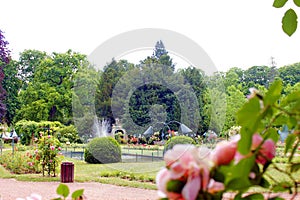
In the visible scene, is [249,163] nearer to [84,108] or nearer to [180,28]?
[180,28]

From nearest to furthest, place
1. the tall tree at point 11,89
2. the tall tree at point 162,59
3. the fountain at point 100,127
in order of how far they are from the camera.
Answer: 1. the fountain at point 100,127
2. the tall tree at point 162,59
3. the tall tree at point 11,89

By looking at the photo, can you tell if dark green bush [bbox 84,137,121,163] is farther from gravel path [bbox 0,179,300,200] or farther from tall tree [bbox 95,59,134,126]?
tall tree [bbox 95,59,134,126]

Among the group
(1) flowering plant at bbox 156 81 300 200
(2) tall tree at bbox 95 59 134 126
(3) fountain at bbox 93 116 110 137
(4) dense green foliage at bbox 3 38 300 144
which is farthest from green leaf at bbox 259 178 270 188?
(2) tall tree at bbox 95 59 134 126

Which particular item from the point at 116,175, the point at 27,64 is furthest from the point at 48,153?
the point at 27,64

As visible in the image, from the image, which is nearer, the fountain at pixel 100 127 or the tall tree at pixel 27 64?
Result: the fountain at pixel 100 127

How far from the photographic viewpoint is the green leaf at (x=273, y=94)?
0.78 ft

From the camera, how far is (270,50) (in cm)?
2583

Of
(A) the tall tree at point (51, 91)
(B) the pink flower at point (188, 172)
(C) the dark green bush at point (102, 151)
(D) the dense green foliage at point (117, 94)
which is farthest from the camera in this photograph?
(A) the tall tree at point (51, 91)

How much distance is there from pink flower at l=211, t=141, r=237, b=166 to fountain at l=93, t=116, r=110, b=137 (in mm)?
18102

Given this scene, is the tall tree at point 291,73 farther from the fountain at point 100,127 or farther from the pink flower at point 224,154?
the pink flower at point 224,154

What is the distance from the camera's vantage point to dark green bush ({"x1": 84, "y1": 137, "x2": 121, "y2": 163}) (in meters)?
9.75

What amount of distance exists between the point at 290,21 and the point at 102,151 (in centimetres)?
957

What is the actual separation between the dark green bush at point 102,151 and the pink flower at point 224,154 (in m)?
9.65

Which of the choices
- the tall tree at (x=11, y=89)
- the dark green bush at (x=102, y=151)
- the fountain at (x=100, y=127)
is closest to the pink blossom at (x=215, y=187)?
the dark green bush at (x=102, y=151)
